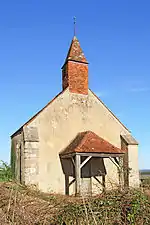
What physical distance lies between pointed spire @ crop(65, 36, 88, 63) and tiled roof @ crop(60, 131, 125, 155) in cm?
483

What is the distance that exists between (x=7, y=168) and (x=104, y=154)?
20.7ft

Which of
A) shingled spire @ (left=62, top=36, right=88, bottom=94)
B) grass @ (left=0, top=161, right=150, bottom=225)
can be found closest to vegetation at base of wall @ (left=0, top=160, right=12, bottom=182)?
shingled spire @ (left=62, top=36, right=88, bottom=94)

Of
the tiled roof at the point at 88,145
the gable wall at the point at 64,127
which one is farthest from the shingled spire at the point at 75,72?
the tiled roof at the point at 88,145

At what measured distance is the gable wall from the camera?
15031 mm

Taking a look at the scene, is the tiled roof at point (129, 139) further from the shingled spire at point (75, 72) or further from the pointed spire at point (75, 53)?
the pointed spire at point (75, 53)

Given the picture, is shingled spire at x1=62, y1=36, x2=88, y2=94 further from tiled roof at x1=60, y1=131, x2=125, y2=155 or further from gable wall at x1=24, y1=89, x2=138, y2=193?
tiled roof at x1=60, y1=131, x2=125, y2=155

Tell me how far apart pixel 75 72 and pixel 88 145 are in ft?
16.8

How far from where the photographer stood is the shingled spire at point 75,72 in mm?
17062

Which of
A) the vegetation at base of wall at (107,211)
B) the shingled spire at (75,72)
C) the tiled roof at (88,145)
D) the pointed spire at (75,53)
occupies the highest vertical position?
the pointed spire at (75,53)

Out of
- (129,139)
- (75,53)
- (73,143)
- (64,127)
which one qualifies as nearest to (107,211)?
(73,143)

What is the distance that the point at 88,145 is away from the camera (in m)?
14.7

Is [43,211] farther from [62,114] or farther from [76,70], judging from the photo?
[76,70]

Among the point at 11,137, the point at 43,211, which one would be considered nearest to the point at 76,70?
the point at 11,137

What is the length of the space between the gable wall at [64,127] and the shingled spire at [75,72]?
1.79ft
